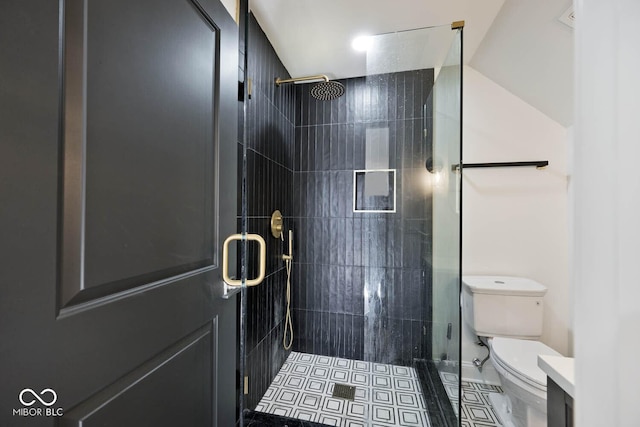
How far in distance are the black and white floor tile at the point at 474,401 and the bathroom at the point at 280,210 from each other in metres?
0.02

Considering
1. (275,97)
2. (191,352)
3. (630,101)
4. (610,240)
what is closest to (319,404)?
(191,352)

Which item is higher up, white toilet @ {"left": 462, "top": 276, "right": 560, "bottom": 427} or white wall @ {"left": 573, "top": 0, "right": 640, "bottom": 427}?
white wall @ {"left": 573, "top": 0, "right": 640, "bottom": 427}

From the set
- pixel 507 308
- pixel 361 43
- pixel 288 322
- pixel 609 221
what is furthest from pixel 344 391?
pixel 361 43

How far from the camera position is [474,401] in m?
1.64

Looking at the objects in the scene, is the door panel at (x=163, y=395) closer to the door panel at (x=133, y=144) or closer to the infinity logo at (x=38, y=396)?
the infinity logo at (x=38, y=396)

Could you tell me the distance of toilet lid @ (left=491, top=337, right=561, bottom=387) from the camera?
Answer: 1216 mm

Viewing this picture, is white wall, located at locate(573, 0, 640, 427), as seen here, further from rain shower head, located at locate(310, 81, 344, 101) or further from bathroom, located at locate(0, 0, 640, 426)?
rain shower head, located at locate(310, 81, 344, 101)

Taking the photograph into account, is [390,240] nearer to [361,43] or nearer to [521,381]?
[521,381]

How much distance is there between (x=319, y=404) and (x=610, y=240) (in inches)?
69.9

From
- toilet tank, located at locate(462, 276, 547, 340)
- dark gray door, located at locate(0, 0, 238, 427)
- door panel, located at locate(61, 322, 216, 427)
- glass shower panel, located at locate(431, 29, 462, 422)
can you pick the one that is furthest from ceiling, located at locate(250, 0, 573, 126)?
door panel, located at locate(61, 322, 216, 427)

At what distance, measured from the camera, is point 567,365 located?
0.74m

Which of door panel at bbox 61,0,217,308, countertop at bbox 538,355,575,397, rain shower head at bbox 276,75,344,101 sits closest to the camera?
door panel at bbox 61,0,217,308

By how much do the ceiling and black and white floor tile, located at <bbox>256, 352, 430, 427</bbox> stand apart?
199 cm

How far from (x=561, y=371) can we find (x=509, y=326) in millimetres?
1101
